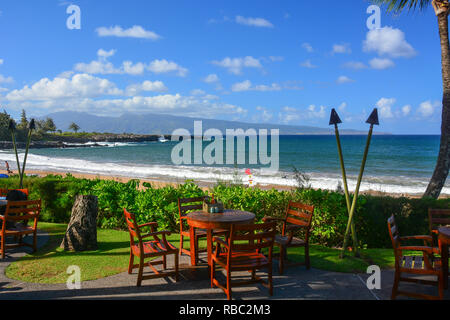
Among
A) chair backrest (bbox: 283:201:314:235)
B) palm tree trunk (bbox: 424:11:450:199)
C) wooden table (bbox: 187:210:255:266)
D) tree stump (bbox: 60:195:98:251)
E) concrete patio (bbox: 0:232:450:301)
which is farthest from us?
palm tree trunk (bbox: 424:11:450:199)

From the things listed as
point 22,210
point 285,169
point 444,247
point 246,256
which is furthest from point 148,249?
point 285,169


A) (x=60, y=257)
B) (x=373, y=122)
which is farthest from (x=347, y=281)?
(x=60, y=257)

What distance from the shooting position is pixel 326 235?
7129 mm

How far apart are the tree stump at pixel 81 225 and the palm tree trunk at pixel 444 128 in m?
8.14

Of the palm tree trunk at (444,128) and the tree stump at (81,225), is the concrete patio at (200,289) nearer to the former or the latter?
the tree stump at (81,225)

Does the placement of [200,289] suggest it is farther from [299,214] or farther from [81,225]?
[81,225]

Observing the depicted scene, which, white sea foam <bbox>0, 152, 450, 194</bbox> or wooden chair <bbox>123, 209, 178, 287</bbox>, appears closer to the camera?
wooden chair <bbox>123, 209, 178, 287</bbox>

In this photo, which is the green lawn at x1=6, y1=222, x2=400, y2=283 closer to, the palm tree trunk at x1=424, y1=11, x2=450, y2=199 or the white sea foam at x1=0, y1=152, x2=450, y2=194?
the palm tree trunk at x1=424, y1=11, x2=450, y2=199

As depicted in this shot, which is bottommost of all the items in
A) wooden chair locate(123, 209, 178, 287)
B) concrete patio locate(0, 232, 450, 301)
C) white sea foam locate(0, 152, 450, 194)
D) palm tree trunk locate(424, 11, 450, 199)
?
white sea foam locate(0, 152, 450, 194)

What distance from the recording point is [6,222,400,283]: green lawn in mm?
5344

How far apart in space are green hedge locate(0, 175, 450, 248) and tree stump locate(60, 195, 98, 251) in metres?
1.67

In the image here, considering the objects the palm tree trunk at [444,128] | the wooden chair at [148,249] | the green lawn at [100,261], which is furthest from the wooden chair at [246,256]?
the palm tree trunk at [444,128]

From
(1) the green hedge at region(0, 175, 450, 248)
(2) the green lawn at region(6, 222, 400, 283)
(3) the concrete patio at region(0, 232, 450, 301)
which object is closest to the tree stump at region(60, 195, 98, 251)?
(2) the green lawn at region(6, 222, 400, 283)
